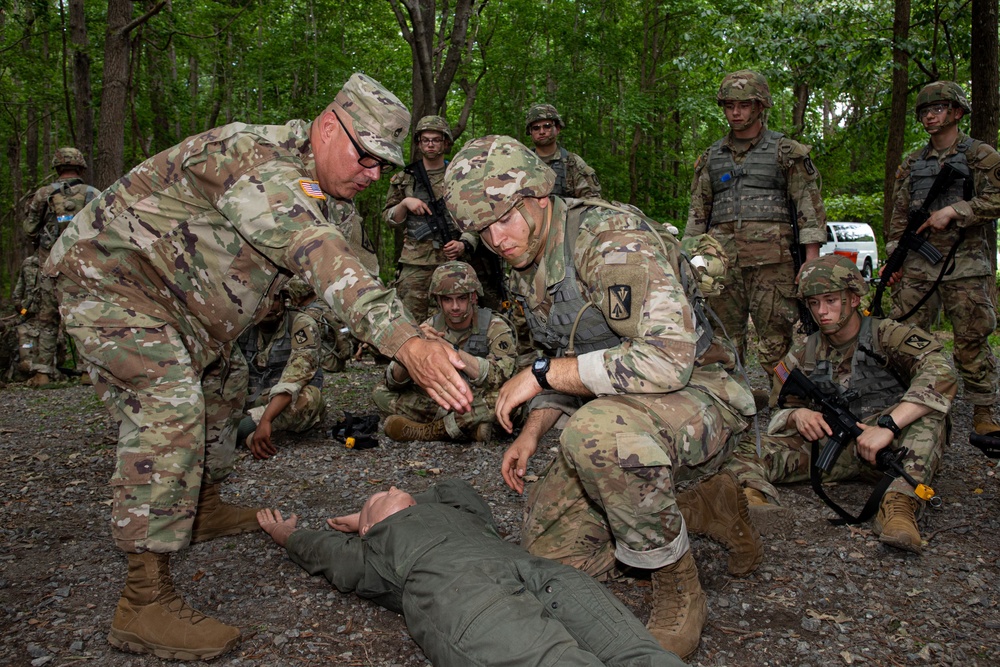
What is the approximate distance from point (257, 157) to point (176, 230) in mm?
497

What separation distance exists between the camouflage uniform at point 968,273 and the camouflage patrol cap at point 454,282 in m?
3.41

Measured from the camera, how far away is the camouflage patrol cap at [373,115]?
110 inches

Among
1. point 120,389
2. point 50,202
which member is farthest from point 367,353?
point 120,389

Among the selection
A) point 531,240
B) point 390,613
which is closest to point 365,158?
point 531,240

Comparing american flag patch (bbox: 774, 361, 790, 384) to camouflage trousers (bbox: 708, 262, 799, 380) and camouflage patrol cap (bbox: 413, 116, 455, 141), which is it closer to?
camouflage trousers (bbox: 708, 262, 799, 380)

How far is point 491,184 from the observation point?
2811 mm

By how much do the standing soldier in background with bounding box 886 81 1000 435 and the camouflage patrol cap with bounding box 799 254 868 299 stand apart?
1.61 m

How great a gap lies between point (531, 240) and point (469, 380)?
8.86 ft

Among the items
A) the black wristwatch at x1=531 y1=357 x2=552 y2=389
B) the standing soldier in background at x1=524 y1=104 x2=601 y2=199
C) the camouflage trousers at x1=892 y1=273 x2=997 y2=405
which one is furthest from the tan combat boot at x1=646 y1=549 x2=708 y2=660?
the standing soldier in background at x1=524 y1=104 x2=601 y2=199

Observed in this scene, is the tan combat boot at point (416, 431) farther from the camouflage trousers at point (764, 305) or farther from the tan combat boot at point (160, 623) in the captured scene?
the tan combat boot at point (160, 623)

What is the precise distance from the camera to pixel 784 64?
11.4 metres

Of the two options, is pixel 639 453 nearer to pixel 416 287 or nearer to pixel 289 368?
pixel 289 368

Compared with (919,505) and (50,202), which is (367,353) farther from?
(919,505)

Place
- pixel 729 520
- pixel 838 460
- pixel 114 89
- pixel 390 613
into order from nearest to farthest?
pixel 390 613 < pixel 729 520 < pixel 838 460 < pixel 114 89
